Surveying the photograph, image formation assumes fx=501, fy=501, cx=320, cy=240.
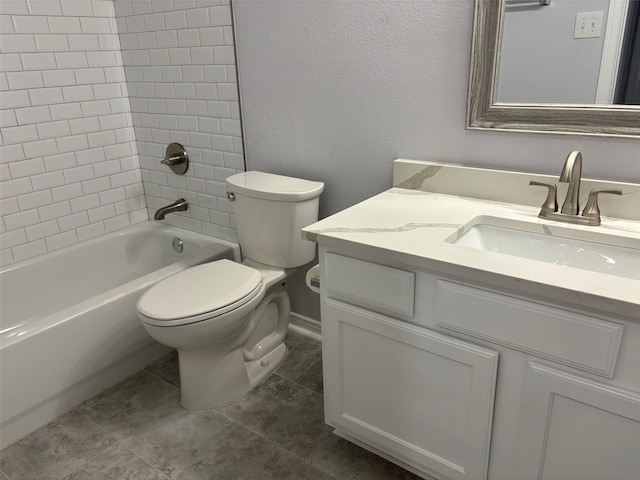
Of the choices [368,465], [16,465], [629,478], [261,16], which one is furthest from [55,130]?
[629,478]

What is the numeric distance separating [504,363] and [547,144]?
2.25 feet

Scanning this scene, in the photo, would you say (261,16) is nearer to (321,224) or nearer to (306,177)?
(306,177)

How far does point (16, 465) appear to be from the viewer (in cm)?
167

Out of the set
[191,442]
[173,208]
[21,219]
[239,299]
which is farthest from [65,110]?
[191,442]

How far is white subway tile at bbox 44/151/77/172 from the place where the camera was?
89.2 inches

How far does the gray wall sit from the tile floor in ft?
2.67

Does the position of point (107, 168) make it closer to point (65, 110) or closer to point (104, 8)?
point (65, 110)

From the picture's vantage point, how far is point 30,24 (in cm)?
210

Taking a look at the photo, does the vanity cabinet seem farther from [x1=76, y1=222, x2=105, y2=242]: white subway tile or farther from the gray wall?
[x1=76, y1=222, x2=105, y2=242]: white subway tile

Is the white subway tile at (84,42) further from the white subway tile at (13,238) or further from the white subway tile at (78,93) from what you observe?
the white subway tile at (13,238)

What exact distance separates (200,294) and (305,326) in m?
0.72

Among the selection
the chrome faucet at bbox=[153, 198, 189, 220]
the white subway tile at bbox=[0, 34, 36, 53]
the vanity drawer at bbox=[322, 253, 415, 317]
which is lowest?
the chrome faucet at bbox=[153, 198, 189, 220]

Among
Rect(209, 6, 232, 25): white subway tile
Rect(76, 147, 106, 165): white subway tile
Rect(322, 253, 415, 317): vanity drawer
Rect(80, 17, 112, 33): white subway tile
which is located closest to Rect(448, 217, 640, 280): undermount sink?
Rect(322, 253, 415, 317): vanity drawer

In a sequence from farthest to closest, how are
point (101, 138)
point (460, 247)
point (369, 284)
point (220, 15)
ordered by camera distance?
1. point (101, 138)
2. point (220, 15)
3. point (369, 284)
4. point (460, 247)
